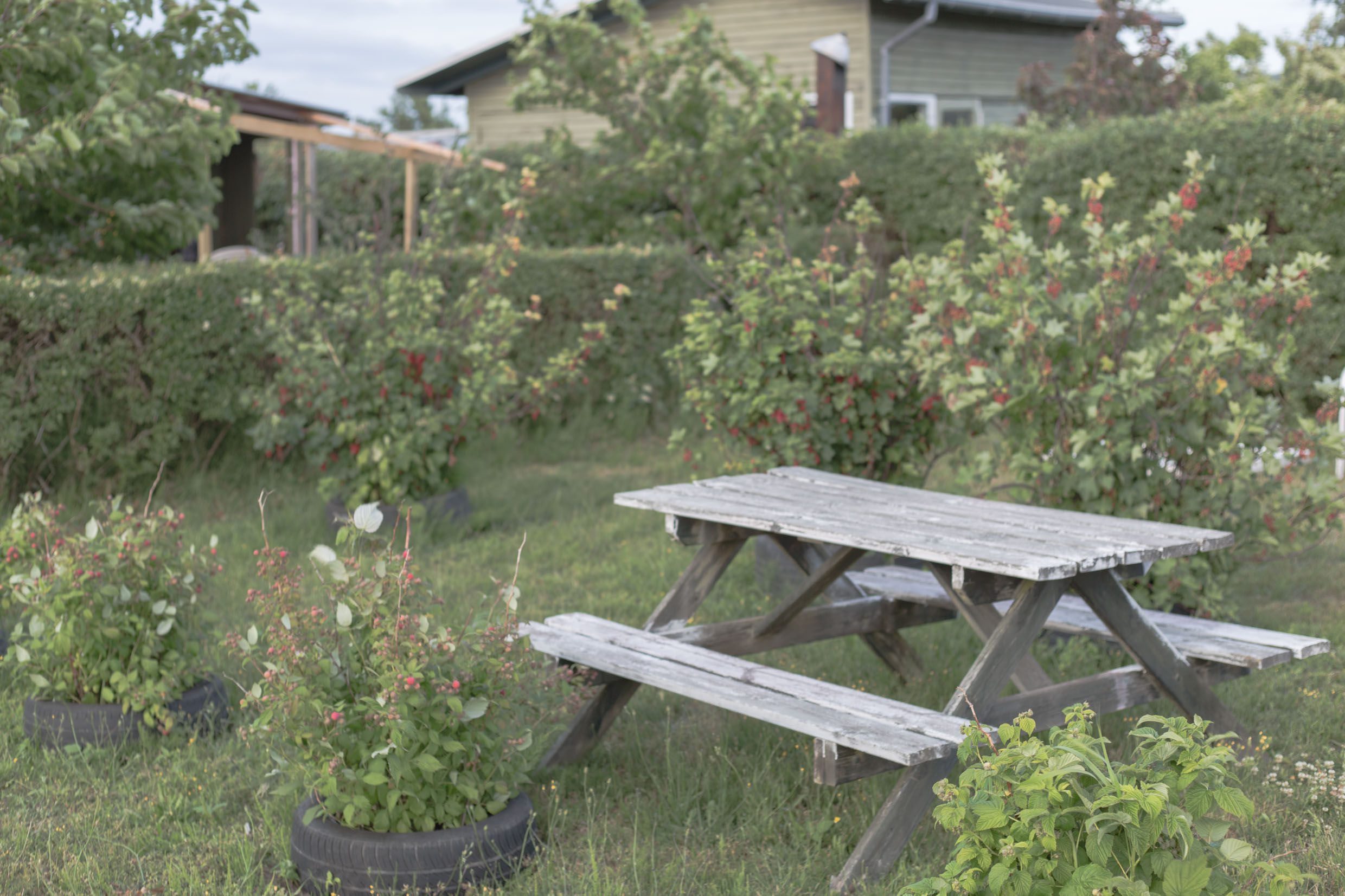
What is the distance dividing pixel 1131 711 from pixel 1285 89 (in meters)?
14.4

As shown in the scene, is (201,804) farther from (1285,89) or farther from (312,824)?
(1285,89)

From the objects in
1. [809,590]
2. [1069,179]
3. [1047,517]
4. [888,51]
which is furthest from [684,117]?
[1047,517]

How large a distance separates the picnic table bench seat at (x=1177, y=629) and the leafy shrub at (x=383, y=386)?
2.97 metres

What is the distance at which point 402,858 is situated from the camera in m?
2.83

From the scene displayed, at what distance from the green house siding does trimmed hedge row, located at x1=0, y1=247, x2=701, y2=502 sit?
38.2ft

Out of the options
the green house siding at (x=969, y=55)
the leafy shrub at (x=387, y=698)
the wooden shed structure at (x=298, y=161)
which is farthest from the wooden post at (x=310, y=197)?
the leafy shrub at (x=387, y=698)

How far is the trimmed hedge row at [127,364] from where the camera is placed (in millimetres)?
6648

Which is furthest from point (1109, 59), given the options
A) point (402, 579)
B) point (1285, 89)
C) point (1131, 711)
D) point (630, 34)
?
point (402, 579)

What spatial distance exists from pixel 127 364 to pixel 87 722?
3.68m

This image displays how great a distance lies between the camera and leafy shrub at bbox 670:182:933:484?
5.40 meters

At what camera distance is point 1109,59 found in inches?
633

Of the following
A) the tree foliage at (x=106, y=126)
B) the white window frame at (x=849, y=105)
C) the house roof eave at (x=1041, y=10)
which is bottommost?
the tree foliage at (x=106, y=126)

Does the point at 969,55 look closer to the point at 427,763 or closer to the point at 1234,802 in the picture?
the point at 427,763

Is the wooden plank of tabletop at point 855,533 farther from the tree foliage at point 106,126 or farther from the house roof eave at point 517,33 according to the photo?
the house roof eave at point 517,33
